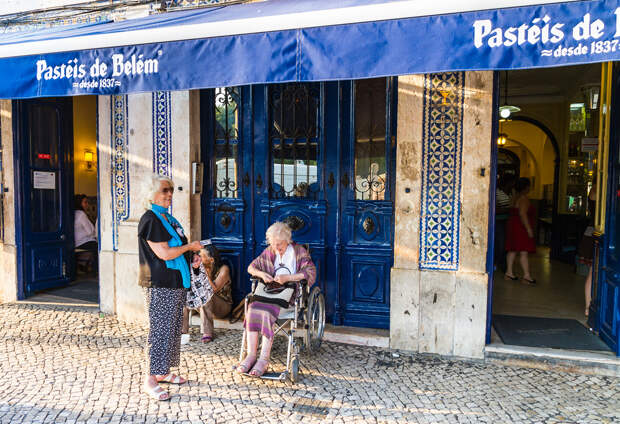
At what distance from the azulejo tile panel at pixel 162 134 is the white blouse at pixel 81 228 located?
2552 mm

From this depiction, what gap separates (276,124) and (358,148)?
963 mm

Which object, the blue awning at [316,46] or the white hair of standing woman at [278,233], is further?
the white hair of standing woman at [278,233]

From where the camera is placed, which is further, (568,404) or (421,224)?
(421,224)

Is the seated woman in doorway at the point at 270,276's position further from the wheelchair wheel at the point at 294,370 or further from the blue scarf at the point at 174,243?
the blue scarf at the point at 174,243

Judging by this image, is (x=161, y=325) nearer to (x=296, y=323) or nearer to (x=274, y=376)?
(x=274, y=376)

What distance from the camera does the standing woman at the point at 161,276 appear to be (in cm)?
346

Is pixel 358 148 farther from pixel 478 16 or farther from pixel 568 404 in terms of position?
pixel 568 404

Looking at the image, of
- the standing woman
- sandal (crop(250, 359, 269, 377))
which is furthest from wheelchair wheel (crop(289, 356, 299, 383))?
the standing woman

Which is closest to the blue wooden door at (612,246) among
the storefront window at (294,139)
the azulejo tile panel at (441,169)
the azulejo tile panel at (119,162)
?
the azulejo tile panel at (441,169)

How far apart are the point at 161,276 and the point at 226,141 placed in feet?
7.60

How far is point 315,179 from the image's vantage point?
516 cm

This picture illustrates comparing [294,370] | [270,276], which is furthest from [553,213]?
[294,370]

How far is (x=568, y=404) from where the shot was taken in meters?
3.55

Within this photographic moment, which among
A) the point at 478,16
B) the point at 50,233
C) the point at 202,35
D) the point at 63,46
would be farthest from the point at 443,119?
the point at 50,233
